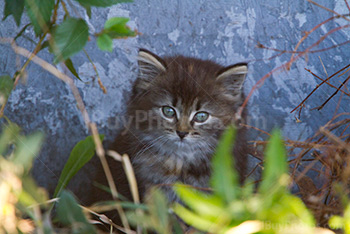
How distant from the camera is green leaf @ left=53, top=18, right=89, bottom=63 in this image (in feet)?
4.57

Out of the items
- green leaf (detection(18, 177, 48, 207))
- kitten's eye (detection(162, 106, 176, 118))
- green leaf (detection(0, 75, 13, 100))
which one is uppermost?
green leaf (detection(0, 75, 13, 100))

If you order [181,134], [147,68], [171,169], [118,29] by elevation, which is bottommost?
[171,169]

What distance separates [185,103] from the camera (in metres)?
2.48

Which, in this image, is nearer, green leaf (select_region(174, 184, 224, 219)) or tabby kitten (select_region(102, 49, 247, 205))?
green leaf (select_region(174, 184, 224, 219))

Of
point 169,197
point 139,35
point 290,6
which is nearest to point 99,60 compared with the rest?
point 139,35

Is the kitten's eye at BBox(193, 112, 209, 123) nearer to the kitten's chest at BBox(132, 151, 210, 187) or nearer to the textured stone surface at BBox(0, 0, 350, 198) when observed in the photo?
the kitten's chest at BBox(132, 151, 210, 187)

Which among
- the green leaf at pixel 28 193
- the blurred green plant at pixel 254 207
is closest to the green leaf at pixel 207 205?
the blurred green plant at pixel 254 207

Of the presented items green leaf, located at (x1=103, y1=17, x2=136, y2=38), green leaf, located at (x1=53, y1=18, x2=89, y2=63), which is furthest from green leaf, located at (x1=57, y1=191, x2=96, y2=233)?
green leaf, located at (x1=103, y1=17, x2=136, y2=38)

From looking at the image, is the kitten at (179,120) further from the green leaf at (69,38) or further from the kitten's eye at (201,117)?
the green leaf at (69,38)

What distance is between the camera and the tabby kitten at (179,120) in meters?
2.45

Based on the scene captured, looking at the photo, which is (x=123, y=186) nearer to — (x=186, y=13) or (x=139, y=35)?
(x=139, y=35)

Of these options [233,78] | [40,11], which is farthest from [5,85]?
[233,78]

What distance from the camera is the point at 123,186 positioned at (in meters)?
2.48

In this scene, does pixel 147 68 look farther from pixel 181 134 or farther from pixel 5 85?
pixel 5 85
